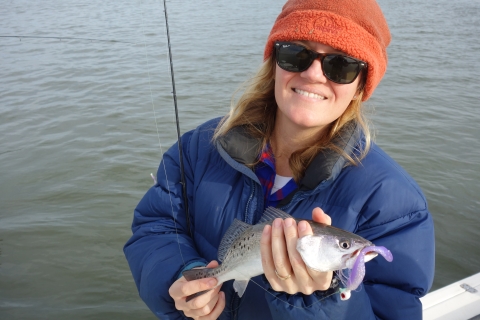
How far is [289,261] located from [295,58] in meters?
1.13

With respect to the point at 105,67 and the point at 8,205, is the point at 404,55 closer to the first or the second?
the point at 105,67

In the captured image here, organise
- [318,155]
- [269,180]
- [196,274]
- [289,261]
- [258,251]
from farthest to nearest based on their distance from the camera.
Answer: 1. [269,180]
2. [318,155]
3. [196,274]
4. [258,251]
5. [289,261]

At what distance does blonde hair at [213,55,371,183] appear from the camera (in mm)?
2496

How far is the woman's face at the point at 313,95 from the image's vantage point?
2.35 m

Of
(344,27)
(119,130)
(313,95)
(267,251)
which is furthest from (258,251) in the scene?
(119,130)

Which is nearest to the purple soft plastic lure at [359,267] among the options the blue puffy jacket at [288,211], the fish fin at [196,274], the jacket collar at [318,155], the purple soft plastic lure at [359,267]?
the purple soft plastic lure at [359,267]

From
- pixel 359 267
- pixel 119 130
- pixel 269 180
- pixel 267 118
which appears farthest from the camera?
pixel 119 130

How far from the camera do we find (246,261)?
219 centimetres

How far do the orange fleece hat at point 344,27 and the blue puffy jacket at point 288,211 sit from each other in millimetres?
484

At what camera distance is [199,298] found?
7.13ft

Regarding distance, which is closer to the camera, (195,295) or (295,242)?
(295,242)

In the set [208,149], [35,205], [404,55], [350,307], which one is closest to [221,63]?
[404,55]

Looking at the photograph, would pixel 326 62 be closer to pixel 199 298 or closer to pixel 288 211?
pixel 288 211

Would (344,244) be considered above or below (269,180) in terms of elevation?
above
